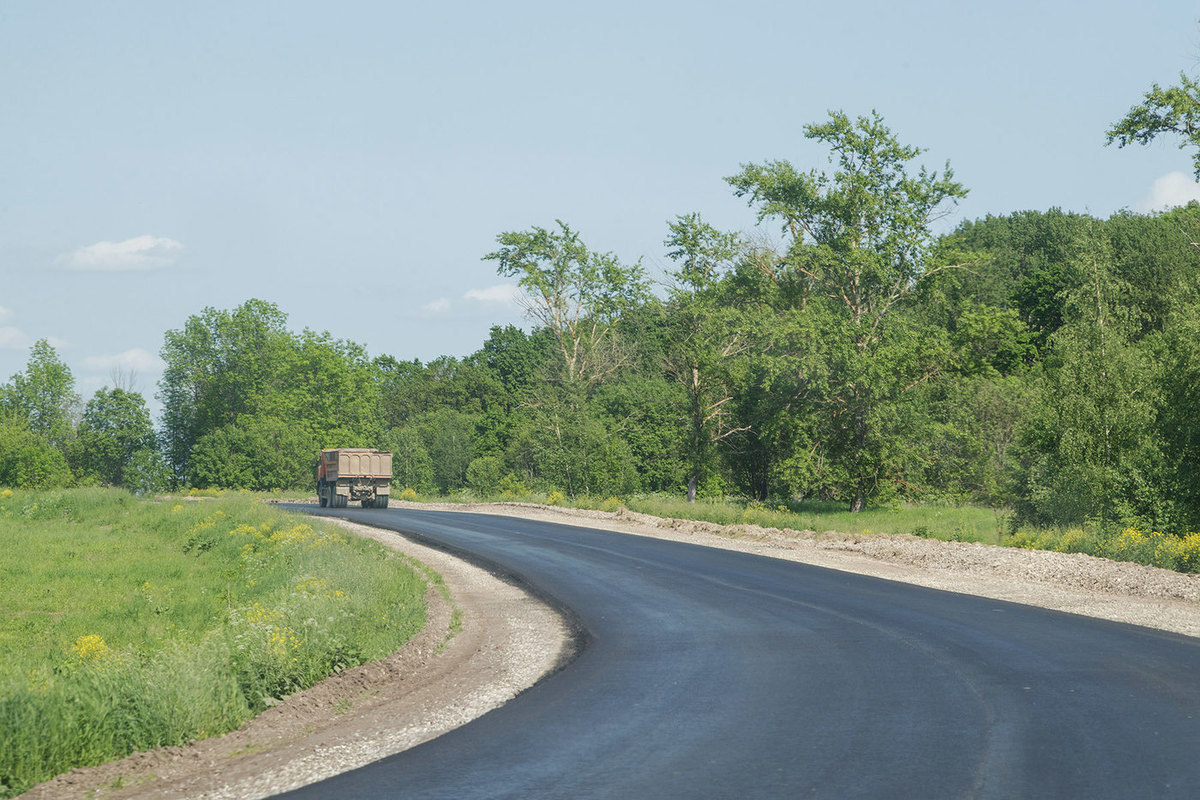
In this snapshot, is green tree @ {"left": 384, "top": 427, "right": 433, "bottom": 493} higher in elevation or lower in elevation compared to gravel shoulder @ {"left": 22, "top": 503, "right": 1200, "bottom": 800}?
higher

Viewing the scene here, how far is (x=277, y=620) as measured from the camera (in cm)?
1230

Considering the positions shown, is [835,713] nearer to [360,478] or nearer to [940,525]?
[940,525]

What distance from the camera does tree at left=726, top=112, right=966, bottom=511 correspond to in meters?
41.5

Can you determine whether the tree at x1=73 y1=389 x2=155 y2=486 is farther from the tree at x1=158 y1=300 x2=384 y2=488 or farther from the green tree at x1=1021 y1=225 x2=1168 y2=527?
the green tree at x1=1021 y1=225 x2=1168 y2=527

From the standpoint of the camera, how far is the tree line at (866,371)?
2755 centimetres

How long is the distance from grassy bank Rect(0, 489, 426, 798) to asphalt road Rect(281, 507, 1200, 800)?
8.21ft

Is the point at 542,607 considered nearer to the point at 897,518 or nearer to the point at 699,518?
the point at 699,518

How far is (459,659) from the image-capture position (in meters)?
12.2

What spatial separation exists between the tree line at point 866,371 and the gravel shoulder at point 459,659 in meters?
6.63

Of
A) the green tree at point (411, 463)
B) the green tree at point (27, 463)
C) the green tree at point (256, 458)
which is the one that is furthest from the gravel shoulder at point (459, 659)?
the green tree at point (27, 463)

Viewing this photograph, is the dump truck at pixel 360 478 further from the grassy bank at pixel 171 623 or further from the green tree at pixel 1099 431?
the green tree at pixel 1099 431

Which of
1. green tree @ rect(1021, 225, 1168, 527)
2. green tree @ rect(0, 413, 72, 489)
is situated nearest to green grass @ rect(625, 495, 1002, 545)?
green tree @ rect(1021, 225, 1168, 527)

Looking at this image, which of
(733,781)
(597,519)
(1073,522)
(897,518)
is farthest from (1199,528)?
(733,781)

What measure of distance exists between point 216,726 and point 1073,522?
24946mm
